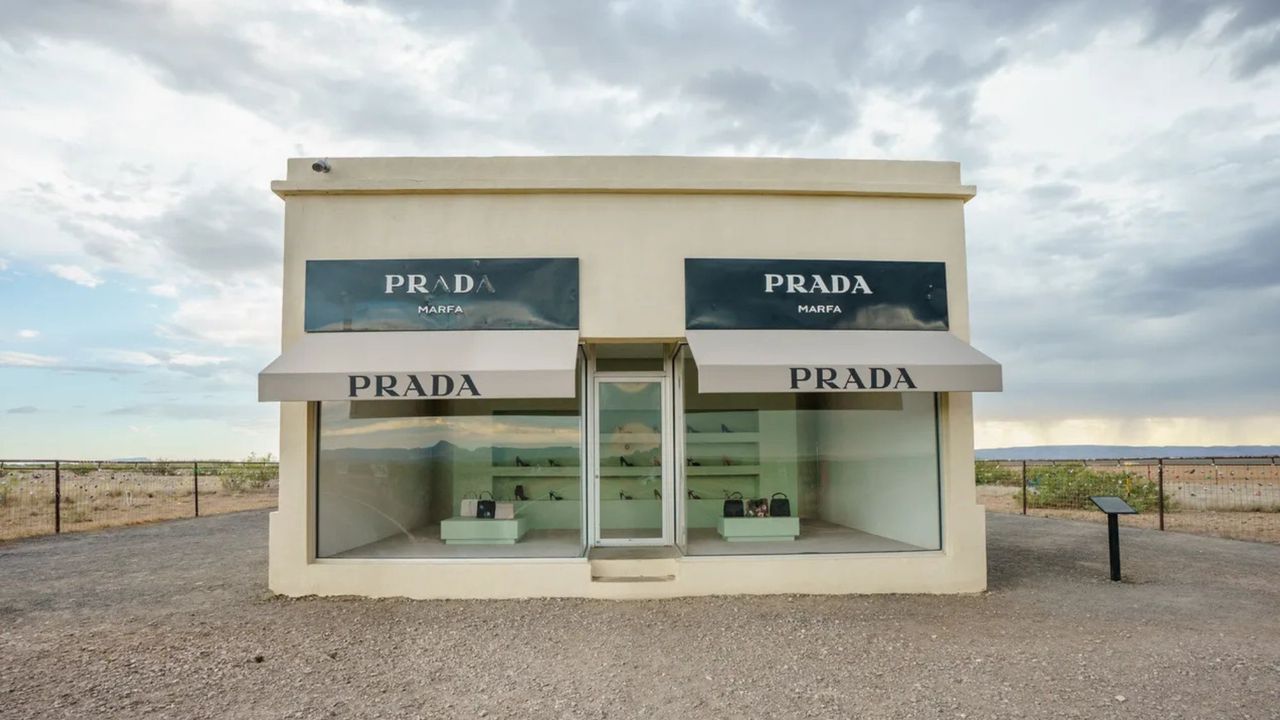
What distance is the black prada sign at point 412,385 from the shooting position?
7.64m

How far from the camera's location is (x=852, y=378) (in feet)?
25.8

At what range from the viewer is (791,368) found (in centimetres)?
781

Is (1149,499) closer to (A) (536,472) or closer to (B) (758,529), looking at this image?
(B) (758,529)

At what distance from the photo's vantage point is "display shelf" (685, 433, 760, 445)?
884 cm

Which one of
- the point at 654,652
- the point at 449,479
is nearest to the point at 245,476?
the point at 449,479

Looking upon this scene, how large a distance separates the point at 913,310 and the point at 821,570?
305 centimetres

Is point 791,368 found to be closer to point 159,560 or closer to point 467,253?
point 467,253

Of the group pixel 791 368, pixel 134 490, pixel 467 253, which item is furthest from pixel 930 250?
pixel 134 490

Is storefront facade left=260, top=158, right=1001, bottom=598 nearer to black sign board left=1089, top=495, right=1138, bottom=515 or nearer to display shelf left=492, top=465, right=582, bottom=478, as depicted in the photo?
display shelf left=492, top=465, right=582, bottom=478

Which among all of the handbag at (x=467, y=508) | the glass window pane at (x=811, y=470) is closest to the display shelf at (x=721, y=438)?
the glass window pane at (x=811, y=470)

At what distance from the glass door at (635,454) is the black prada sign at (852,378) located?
180cm

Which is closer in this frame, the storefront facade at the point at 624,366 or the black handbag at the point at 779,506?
the storefront facade at the point at 624,366

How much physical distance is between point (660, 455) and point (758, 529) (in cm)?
139

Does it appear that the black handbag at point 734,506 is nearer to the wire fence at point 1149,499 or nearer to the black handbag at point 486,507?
the black handbag at point 486,507
